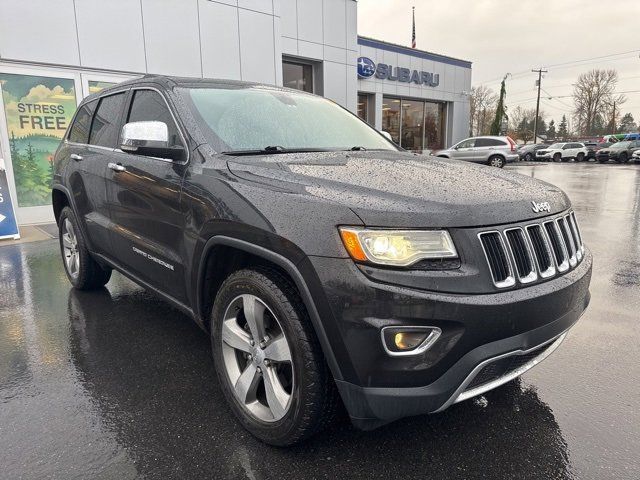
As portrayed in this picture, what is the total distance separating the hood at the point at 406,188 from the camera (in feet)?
6.17

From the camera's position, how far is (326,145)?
3.15m

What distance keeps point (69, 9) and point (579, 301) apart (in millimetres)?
9830

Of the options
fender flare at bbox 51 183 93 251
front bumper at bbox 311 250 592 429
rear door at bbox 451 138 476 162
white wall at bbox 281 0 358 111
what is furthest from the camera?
rear door at bbox 451 138 476 162

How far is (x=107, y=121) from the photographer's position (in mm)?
3965

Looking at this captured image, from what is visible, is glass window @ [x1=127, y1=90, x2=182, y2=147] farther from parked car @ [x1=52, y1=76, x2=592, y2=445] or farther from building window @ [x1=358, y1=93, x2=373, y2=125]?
building window @ [x1=358, y1=93, x2=373, y2=125]

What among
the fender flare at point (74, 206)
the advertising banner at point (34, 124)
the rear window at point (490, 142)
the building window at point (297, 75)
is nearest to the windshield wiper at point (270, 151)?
the fender flare at point (74, 206)

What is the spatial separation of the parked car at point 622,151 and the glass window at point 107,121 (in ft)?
114

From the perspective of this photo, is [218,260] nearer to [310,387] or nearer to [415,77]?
[310,387]

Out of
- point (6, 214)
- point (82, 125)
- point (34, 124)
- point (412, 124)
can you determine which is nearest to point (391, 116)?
point (412, 124)

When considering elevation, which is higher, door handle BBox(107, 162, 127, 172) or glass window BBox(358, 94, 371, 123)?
glass window BBox(358, 94, 371, 123)

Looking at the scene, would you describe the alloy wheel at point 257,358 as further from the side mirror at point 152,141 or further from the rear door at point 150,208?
the side mirror at point 152,141

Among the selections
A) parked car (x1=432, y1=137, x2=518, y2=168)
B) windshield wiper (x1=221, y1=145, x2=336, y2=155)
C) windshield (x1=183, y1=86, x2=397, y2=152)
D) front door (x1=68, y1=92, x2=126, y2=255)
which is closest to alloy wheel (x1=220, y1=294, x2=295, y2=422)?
windshield wiper (x1=221, y1=145, x2=336, y2=155)

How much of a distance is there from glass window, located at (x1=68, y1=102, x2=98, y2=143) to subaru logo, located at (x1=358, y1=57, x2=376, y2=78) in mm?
18793

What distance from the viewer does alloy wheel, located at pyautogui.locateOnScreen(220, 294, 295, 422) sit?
2203 millimetres
